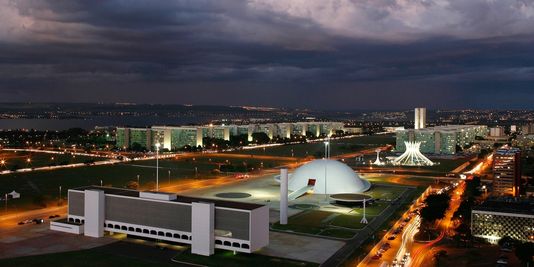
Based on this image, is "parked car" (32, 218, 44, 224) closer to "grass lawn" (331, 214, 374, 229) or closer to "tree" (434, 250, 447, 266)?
"grass lawn" (331, 214, 374, 229)

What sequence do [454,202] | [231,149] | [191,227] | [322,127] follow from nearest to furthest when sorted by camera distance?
[191,227], [454,202], [231,149], [322,127]

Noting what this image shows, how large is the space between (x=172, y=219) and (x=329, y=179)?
29.9 m

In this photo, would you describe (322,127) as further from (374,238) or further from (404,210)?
(374,238)

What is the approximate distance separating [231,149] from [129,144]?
2601 cm

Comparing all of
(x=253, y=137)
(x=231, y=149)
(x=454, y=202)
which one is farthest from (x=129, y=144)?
(x=454, y=202)

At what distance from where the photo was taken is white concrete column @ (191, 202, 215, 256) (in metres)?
37.7

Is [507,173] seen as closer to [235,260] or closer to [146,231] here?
[235,260]

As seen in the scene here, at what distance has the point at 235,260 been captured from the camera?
119ft

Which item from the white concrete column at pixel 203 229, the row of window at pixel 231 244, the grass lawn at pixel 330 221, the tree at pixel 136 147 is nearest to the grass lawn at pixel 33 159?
the tree at pixel 136 147

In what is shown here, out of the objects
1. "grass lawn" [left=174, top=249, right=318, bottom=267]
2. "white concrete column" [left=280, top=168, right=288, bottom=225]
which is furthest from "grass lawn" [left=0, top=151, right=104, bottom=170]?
"grass lawn" [left=174, top=249, right=318, bottom=267]

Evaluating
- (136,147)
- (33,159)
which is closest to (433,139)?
(136,147)

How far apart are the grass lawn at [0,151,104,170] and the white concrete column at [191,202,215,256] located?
2180 inches

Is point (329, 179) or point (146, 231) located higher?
point (329, 179)

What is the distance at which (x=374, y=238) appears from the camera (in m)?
42.2
